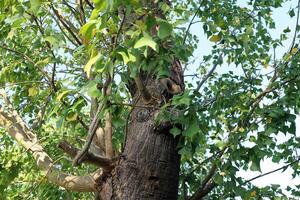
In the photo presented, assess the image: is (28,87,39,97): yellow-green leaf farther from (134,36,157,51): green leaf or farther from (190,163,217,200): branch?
(134,36,157,51): green leaf

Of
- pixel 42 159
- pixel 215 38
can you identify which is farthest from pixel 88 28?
pixel 42 159

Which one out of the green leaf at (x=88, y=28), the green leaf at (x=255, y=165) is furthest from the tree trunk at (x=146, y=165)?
the green leaf at (x=88, y=28)

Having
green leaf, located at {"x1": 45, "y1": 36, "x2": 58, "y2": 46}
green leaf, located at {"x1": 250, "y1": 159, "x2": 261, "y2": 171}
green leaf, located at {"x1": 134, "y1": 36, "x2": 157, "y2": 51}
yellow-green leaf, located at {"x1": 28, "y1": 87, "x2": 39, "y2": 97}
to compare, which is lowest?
green leaf, located at {"x1": 250, "y1": 159, "x2": 261, "y2": 171}

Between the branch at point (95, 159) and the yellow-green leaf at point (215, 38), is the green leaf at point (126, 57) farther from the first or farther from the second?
the yellow-green leaf at point (215, 38)

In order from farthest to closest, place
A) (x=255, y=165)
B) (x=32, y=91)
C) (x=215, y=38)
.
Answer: (x=32, y=91), (x=215, y=38), (x=255, y=165)

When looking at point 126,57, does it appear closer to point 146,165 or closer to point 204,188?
point 146,165

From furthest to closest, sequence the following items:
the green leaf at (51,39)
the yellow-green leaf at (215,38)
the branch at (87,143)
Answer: the yellow-green leaf at (215,38)
the branch at (87,143)
the green leaf at (51,39)

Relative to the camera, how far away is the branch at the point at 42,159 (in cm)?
362

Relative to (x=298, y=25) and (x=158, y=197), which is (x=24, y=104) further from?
(x=298, y=25)

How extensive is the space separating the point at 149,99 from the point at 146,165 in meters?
0.52

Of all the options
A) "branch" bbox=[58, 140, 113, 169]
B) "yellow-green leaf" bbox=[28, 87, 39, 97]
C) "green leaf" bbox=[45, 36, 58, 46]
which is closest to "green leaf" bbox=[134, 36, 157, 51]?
"green leaf" bbox=[45, 36, 58, 46]

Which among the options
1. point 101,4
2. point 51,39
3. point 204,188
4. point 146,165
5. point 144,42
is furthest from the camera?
point 204,188

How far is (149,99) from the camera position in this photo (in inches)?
137

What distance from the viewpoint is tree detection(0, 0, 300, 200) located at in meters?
2.50
